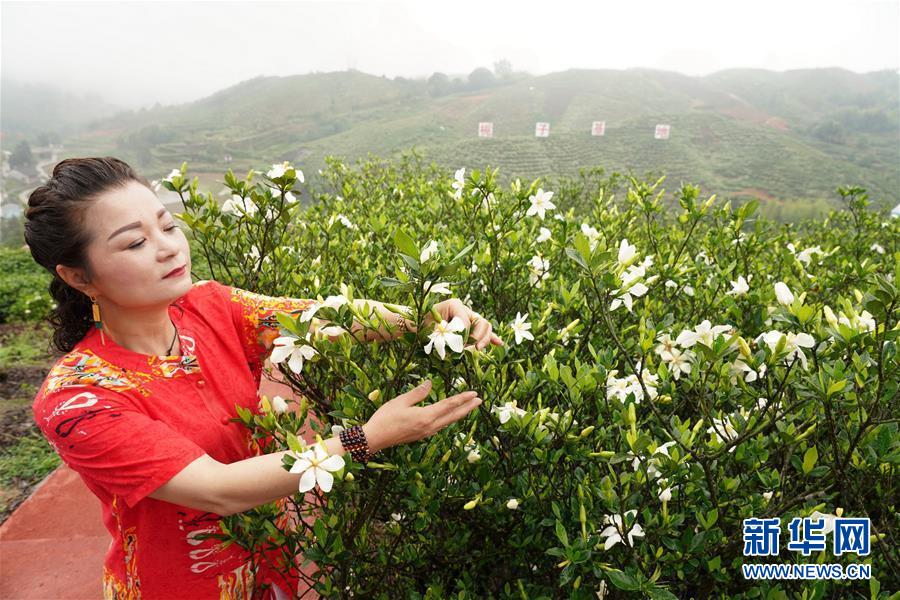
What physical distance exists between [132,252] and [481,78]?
60.8 feet

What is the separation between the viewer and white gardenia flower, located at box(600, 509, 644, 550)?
44.0 inches

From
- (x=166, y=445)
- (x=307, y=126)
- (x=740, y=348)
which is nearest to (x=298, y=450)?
(x=166, y=445)

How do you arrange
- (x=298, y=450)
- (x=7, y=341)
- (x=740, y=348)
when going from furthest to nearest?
(x=7, y=341) < (x=740, y=348) < (x=298, y=450)

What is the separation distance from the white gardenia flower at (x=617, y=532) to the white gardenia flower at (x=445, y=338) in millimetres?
514

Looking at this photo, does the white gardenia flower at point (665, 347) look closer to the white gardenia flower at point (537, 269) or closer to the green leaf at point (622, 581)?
the green leaf at point (622, 581)

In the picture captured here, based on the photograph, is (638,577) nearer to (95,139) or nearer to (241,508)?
(241,508)

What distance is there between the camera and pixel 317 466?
0.92m

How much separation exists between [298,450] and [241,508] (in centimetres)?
22

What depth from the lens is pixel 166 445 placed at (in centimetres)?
103

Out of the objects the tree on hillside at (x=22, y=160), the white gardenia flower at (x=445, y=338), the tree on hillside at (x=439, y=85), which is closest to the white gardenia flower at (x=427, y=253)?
the white gardenia flower at (x=445, y=338)

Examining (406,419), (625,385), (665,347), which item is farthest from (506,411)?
(665,347)

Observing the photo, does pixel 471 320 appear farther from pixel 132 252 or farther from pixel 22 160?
pixel 22 160

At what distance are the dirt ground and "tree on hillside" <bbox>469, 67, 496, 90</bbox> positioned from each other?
15765mm

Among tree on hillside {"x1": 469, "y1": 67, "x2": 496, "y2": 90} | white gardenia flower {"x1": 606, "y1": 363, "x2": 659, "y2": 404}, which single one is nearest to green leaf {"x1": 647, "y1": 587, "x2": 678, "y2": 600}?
white gardenia flower {"x1": 606, "y1": 363, "x2": 659, "y2": 404}
